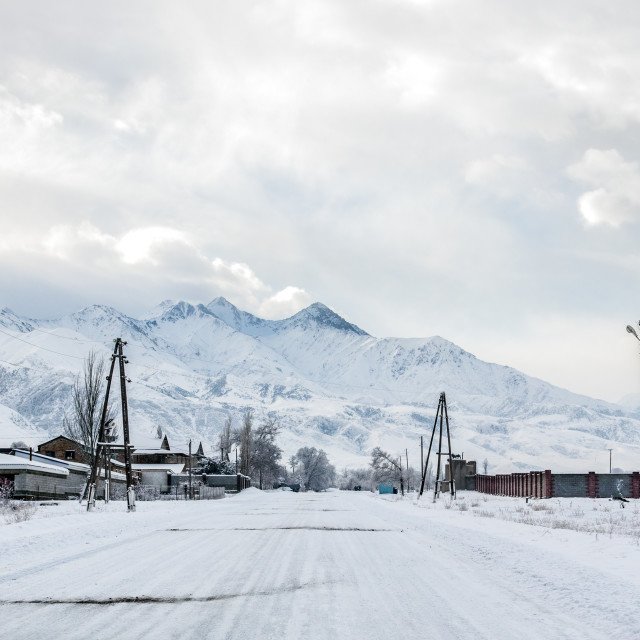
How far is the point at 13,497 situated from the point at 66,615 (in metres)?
43.5

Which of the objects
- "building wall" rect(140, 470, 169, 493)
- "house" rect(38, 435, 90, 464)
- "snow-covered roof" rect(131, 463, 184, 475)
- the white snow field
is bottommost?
"building wall" rect(140, 470, 169, 493)

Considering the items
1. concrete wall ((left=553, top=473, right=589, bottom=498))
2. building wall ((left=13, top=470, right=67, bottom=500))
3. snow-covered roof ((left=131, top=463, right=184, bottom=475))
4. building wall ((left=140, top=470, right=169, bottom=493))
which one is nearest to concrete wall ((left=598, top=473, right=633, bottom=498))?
concrete wall ((left=553, top=473, right=589, bottom=498))

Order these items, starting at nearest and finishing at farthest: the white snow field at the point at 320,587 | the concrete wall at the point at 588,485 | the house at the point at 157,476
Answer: the white snow field at the point at 320,587
the concrete wall at the point at 588,485
the house at the point at 157,476

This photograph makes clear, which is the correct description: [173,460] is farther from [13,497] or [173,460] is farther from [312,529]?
[312,529]

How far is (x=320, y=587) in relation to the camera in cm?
904

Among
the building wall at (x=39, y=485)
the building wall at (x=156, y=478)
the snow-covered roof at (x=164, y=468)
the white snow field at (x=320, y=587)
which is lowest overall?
the building wall at (x=156, y=478)

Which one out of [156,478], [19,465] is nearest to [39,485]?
[19,465]

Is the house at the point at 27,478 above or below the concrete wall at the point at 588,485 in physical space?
below

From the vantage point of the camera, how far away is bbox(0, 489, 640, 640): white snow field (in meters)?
6.73

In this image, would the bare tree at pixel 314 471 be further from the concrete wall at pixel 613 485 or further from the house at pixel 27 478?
the concrete wall at pixel 613 485

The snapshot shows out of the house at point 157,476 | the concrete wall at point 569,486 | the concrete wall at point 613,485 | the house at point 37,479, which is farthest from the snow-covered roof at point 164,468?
the concrete wall at point 613,485

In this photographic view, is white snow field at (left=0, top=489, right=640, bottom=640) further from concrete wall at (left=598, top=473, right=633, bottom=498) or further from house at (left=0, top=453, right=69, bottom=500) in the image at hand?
concrete wall at (left=598, top=473, right=633, bottom=498)

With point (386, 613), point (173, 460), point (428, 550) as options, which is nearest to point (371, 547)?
point (428, 550)

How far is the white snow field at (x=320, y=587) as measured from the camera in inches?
265
